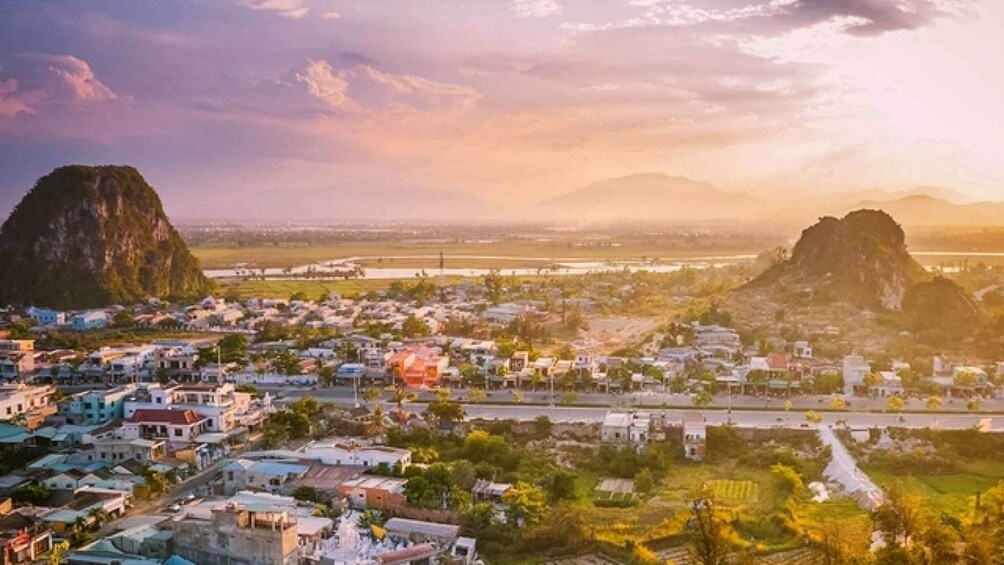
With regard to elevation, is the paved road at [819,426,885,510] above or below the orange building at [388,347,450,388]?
below

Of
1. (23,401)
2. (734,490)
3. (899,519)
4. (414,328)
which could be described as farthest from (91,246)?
(899,519)

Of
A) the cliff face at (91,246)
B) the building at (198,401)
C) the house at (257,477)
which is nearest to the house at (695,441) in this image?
the house at (257,477)

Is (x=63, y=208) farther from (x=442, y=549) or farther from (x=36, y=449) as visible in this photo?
(x=442, y=549)

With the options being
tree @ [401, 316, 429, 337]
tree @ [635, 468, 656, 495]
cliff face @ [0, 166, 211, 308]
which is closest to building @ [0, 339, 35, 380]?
tree @ [401, 316, 429, 337]

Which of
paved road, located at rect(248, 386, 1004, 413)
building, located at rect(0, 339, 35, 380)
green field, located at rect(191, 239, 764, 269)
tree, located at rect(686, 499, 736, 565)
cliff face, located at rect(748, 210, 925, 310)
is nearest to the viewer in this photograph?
tree, located at rect(686, 499, 736, 565)

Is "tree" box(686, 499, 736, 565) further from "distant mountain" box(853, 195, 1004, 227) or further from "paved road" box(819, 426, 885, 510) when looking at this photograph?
"distant mountain" box(853, 195, 1004, 227)

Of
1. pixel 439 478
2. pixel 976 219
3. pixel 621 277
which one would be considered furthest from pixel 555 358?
pixel 976 219

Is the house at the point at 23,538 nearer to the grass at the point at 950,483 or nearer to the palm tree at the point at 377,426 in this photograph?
the palm tree at the point at 377,426
